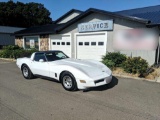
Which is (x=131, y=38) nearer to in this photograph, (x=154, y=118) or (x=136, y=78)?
(x=136, y=78)

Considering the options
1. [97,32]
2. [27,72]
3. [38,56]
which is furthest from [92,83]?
[97,32]

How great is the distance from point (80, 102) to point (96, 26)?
737 cm

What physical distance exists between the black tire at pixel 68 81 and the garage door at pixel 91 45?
5.76 m

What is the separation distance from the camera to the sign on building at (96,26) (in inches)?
394

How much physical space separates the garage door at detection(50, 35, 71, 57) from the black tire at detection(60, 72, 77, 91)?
24.8ft

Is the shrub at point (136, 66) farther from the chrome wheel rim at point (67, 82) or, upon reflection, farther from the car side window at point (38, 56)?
the car side window at point (38, 56)

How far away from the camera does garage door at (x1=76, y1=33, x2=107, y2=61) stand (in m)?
10.5

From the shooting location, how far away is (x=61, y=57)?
22.0ft

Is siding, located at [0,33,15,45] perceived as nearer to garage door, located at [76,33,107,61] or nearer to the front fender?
garage door, located at [76,33,107,61]

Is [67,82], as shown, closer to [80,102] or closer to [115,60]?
[80,102]

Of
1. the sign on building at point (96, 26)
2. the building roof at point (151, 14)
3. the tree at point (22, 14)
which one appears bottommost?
the sign on building at point (96, 26)

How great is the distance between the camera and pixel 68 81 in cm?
524

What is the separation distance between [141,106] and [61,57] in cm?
390

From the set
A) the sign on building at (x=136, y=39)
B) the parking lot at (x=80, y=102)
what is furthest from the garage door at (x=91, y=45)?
the parking lot at (x=80, y=102)
